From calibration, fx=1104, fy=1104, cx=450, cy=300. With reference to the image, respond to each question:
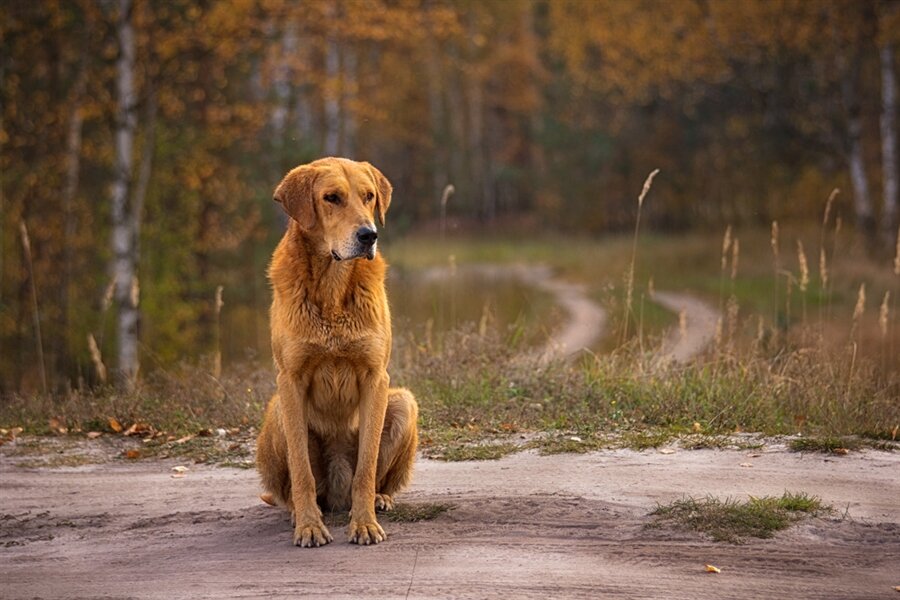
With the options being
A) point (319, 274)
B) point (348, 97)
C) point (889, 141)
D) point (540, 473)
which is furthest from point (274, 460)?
point (889, 141)

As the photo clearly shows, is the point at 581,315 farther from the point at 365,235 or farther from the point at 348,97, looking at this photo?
the point at 365,235

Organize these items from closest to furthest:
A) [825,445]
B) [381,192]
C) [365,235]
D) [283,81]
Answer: [365,235], [381,192], [825,445], [283,81]

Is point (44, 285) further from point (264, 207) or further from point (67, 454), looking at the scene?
point (67, 454)

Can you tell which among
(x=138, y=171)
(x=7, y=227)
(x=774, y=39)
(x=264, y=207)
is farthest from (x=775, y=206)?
(x=7, y=227)

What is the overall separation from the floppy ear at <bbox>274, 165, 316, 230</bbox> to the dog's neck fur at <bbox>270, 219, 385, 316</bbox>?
148 millimetres

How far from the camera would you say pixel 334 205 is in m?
5.74

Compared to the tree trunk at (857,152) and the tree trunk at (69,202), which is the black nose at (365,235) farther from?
the tree trunk at (857,152)

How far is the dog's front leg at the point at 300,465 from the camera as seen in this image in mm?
5809

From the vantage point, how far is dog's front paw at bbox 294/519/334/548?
5789 millimetres

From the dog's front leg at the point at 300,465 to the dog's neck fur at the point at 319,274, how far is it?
44cm

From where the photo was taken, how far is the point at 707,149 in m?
→ 31.5

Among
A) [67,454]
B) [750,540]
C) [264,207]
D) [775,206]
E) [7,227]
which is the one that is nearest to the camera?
→ [750,540]

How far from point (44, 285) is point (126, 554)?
12.8 meters

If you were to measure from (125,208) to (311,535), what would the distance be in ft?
32.4
